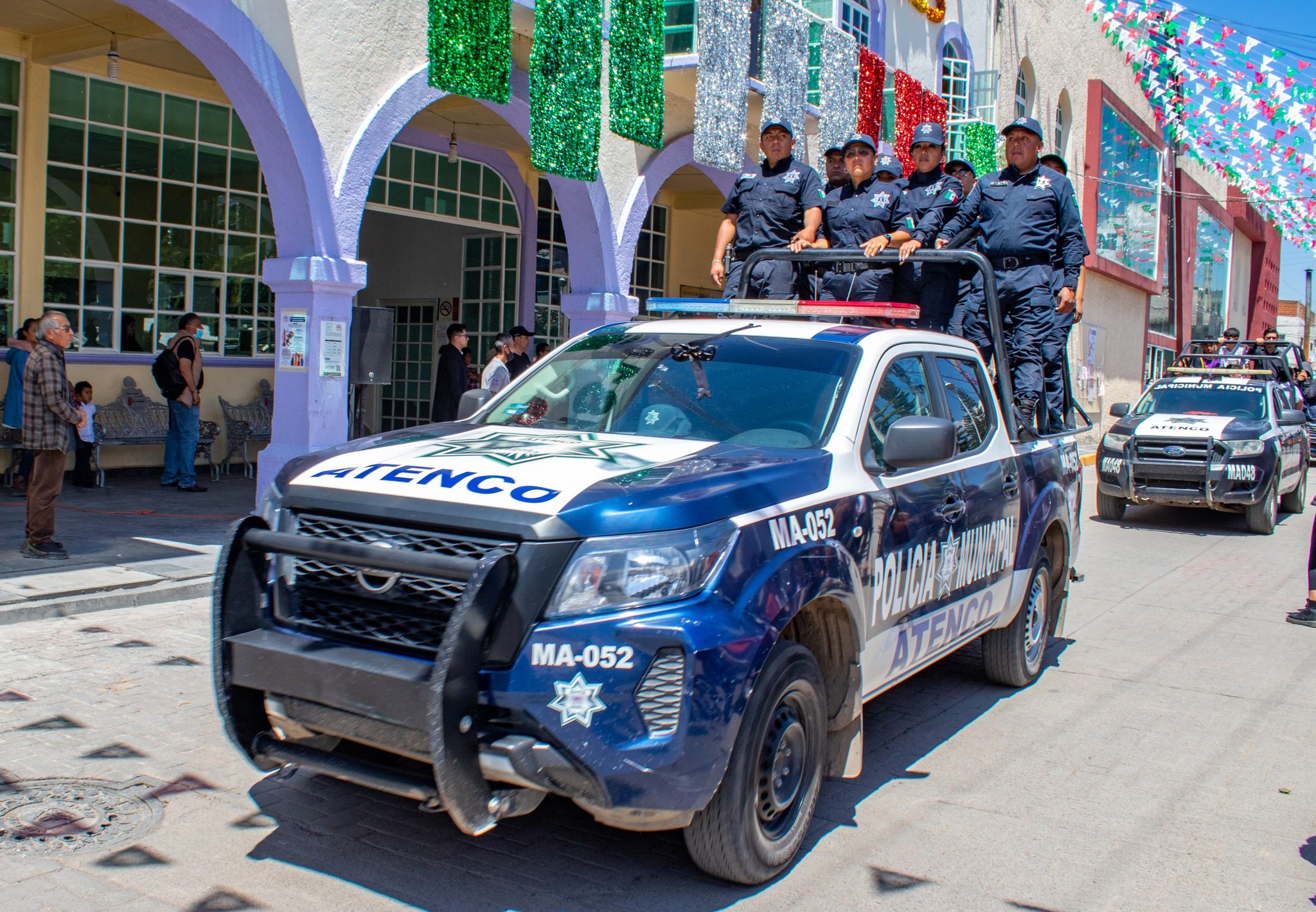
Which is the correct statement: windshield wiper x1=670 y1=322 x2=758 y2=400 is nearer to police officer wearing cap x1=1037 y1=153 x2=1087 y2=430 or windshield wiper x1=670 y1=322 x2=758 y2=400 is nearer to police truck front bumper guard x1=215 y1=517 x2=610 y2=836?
police truck front bumper guard x1=215 y1=517 x2=610 y2=836

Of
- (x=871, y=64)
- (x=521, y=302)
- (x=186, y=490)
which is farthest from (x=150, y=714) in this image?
(x=871, y=64)

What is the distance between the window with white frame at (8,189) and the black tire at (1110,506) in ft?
40.2

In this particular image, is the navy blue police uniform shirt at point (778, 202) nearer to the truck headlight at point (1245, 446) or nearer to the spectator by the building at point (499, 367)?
the spectator by the building at point (499, 367)

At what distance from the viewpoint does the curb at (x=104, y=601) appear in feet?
22.6

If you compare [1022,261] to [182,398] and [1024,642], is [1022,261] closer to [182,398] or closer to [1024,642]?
[1024,642]

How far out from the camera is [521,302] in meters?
18.0

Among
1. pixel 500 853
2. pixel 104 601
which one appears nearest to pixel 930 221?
pixel 500 853

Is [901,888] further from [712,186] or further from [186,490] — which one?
[712,186]

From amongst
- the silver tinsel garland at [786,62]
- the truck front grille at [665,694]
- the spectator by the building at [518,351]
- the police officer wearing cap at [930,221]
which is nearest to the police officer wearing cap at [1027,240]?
the police officer wearing cap at [930,221]

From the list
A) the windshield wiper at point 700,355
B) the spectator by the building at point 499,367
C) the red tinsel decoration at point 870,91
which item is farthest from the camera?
the red tinsel decoration at point 870,91

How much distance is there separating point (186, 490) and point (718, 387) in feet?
30.8

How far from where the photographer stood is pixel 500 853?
398 centimetres

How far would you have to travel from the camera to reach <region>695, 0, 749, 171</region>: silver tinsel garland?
1336 cm

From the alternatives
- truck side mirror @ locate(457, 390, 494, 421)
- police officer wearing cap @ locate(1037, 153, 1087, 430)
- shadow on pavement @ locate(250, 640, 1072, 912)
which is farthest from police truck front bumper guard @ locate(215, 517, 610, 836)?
police officer wearing cap @ locate(1037, 153, 1087, 430)
